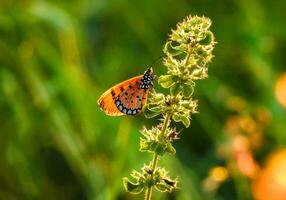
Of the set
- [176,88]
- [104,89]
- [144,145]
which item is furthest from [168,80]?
[104,89]

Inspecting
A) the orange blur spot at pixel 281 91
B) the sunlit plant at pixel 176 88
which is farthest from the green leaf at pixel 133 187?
the orange blur spot at pixel 281 91

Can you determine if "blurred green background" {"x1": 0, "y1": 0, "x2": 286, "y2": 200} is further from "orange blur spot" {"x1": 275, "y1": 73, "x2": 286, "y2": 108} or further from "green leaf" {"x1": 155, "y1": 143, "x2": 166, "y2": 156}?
"green leaf" {"x1": 155, "y1": 143, "x2": 166, "y2": 156}

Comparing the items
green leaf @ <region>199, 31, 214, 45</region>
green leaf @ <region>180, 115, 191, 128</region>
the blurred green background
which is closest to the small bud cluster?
green leaf @ <region>180, 115, 191, 128</region>

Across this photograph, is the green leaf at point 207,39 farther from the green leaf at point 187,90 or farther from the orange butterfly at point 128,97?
the orange butterfly at point 128,97

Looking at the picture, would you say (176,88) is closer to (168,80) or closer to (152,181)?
(168,80)

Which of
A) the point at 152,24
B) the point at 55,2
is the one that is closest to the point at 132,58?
the point at 152,24

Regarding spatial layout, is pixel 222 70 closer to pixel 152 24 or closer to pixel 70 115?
pixel 152 24
